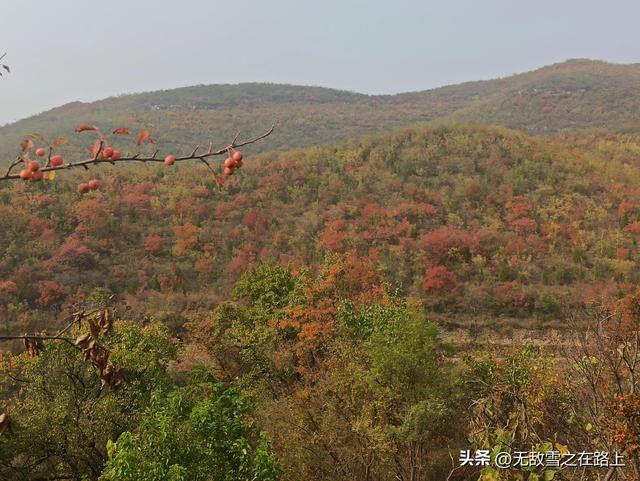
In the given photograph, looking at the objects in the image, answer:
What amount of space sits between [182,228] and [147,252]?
2781 mm

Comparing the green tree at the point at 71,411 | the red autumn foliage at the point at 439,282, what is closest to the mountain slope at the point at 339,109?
the red autumn foliage at the point at 439,282

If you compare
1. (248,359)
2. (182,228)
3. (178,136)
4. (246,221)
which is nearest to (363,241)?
(246,221)

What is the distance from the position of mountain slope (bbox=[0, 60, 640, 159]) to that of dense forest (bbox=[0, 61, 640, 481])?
5.00 ft

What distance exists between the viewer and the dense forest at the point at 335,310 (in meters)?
6.44

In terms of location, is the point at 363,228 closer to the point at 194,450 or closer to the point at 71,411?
the point at 71,411

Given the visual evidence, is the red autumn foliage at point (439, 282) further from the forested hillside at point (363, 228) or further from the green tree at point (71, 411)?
the green tree at point (71, 411)

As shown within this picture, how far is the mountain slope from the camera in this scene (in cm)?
6512

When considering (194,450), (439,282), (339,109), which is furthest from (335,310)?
(339,109)

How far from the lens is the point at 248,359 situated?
1630cm

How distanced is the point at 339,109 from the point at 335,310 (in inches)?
2876

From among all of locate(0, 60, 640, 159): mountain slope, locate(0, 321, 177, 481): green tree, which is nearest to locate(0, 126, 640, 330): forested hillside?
locate(0, 321, 177, 481): green tree

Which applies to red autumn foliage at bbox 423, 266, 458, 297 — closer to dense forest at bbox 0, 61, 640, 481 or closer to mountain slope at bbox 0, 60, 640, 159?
dense forest at bbox 0, 61, 640, 481

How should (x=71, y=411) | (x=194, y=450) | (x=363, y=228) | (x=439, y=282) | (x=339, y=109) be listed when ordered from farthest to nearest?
(x=339, y=109) < (x=363, y=228) < (x=439, y=282) < (x=71, y=411) < (x=194, y=450)

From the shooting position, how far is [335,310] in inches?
653
